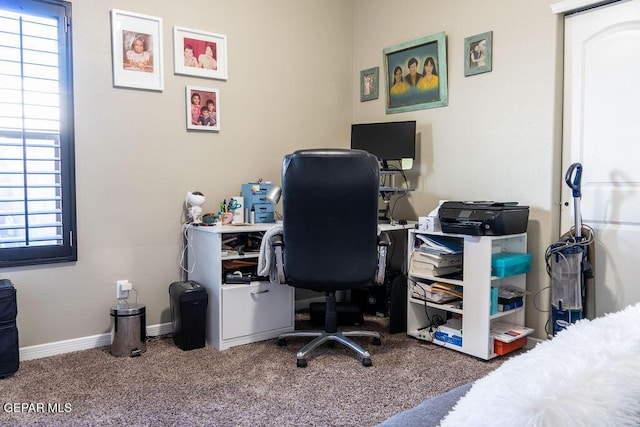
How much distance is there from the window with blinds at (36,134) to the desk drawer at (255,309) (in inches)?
39.0

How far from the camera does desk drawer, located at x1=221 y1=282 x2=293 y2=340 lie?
284 cm

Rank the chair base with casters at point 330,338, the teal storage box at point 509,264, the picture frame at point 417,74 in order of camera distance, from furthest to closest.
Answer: the picture frame at point 417,74
the teal storage box at point 509,264
the chair base with casters at point 330,338

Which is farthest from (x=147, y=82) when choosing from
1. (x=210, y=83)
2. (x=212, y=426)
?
(x=212, y=426)

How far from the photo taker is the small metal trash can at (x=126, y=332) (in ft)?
8.96

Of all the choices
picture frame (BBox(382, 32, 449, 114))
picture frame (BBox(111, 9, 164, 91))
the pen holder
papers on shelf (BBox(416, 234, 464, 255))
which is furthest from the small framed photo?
papers on shelf (BBox(416, 234, 464, 255))

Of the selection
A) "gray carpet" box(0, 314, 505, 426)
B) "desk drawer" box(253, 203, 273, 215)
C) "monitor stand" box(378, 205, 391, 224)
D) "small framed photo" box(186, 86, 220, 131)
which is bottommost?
"gray carpet" box(0, 314, 505, 426)

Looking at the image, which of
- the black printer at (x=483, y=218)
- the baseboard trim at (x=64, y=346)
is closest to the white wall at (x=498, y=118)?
the black printer at (x=483, y=218)

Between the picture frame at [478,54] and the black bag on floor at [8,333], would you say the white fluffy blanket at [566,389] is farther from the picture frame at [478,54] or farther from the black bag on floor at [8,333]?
the picture frame at [478,54]

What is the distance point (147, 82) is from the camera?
10.0 feet

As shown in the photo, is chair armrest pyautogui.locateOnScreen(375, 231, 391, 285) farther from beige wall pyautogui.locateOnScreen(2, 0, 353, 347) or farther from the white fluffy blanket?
the white fluffy blanket

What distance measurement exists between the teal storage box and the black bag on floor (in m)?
2.59

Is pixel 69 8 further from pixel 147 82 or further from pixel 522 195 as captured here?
pixel 522 195

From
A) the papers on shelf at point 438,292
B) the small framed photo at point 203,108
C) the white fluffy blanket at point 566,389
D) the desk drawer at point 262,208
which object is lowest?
the papers on shelf at point 438,292

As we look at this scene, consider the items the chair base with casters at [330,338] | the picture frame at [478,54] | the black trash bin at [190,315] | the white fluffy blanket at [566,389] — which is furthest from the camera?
the picture frame at [478,54]
